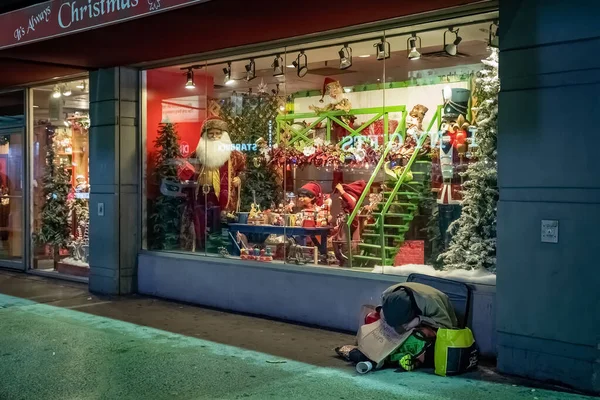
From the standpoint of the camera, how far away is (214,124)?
10.5 m

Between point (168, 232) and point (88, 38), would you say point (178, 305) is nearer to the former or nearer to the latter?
point (168, 232)

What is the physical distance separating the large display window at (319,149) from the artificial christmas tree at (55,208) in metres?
2.62

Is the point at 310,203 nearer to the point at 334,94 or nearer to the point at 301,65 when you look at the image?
the point at 334,94

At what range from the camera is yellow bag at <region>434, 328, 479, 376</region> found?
21.0 ft

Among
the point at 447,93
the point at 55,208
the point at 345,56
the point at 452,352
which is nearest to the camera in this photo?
the point at 452,352

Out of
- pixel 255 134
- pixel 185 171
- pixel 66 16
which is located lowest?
pixel 185 171

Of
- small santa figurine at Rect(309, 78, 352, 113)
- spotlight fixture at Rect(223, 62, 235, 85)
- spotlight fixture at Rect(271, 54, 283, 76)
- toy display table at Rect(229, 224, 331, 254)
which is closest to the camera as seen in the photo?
toy display table at Rect(229, 224, 331, 254)

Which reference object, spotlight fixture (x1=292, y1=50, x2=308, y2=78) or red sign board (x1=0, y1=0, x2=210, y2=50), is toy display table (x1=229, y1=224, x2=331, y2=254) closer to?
spotlight fixture (x1=292, y1=50, x2=308, y2=78)

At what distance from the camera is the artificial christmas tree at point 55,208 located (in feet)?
42.4

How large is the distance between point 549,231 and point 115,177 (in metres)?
6.91

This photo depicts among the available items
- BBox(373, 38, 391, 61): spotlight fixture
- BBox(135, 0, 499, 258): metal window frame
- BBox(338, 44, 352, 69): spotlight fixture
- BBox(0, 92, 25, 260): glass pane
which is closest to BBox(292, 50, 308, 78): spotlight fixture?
BBox(135, 0, 499, 258): metal window frame

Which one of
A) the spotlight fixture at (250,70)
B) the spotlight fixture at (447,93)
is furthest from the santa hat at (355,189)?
the spotlight fixture at (250,70)

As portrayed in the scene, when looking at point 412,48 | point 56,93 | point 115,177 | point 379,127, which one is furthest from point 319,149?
point 56,93

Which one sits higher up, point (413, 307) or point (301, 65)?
point (301, 65)
